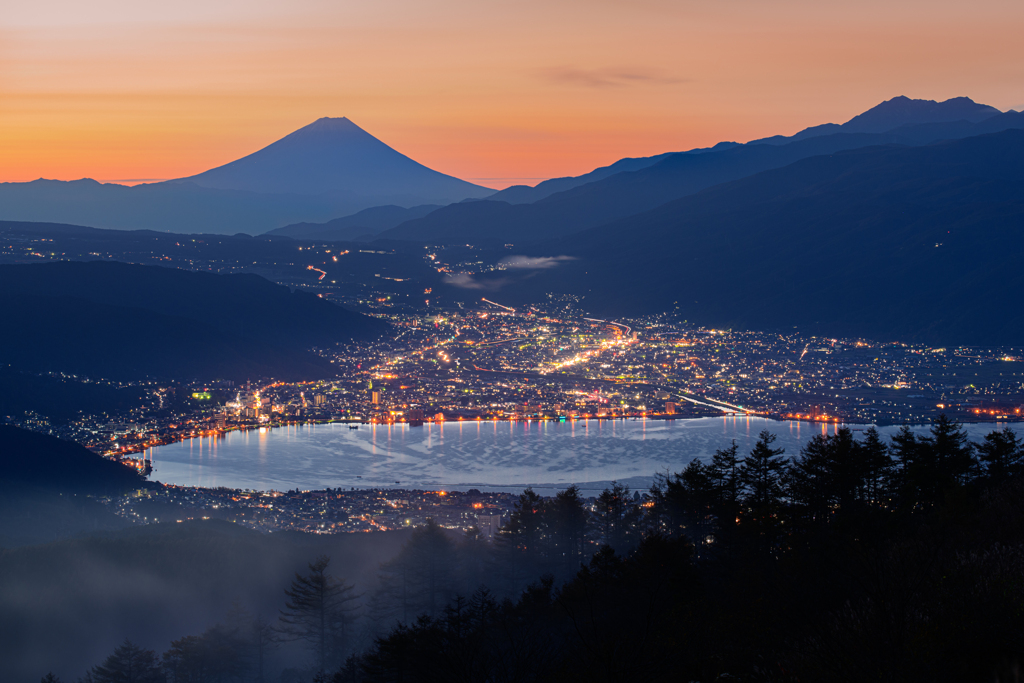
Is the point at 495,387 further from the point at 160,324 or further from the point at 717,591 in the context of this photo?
the point at 717,591

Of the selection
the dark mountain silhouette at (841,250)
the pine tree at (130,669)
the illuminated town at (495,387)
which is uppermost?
the dark mountain silhouette at (841,250)

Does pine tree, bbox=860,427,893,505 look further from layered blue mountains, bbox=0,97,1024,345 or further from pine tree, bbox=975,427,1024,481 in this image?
layered blue mountains, bbox=0,97,1024,345

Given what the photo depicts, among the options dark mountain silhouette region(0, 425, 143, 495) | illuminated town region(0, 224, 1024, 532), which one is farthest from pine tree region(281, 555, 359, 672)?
dark mountain silhouette region(0, 425, 143, 495)

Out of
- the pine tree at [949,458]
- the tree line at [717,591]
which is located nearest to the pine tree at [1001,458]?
the tree line at [717,591]

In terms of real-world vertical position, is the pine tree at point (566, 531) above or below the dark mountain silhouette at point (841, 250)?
below

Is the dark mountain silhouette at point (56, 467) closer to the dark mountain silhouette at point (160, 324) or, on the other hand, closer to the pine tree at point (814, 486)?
the dark mountain silhouette at point (160, 324)

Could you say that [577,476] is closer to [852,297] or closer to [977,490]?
[977,490]

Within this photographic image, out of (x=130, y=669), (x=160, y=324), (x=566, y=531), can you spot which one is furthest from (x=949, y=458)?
(x=160, y=324)
